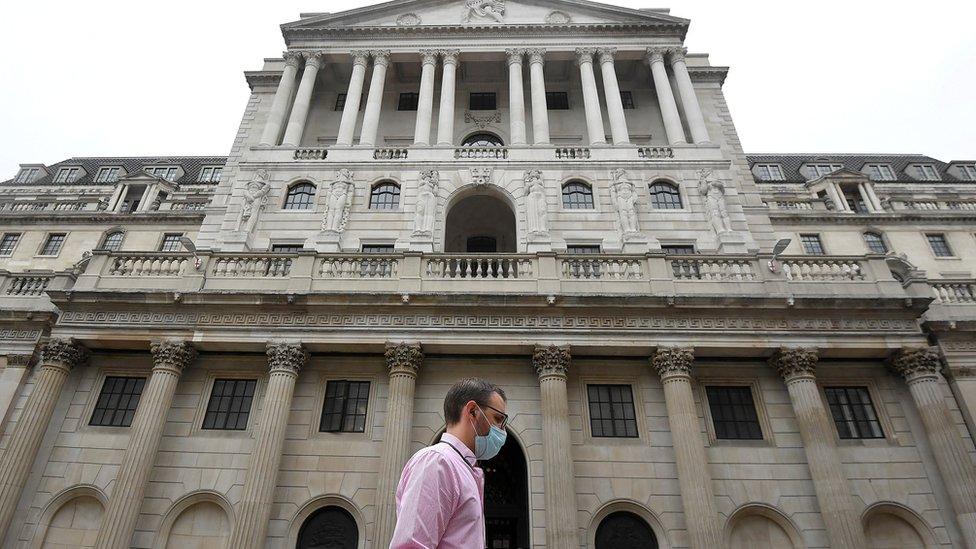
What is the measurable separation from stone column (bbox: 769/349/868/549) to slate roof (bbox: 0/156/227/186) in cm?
4812

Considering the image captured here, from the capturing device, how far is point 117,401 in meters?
17.0

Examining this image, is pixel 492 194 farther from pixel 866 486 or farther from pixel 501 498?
pixel 866 486

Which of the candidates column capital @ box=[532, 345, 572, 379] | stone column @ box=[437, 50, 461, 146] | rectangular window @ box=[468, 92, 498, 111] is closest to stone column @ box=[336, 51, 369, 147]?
stone column @ box=[437, 50, 461, 146]

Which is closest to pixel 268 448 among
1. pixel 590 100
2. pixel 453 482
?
pixel 453 482

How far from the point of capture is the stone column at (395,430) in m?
13.8

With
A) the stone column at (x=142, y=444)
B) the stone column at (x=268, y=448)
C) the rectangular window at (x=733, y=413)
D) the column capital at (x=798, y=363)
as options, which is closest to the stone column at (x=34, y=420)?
the stone column at (x=142, y=444)

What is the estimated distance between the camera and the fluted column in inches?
538

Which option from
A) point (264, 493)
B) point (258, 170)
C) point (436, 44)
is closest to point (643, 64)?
point (436, 44)

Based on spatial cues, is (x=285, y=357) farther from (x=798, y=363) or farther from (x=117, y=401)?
(x=798, y=363)

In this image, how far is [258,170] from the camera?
2348 centimetres

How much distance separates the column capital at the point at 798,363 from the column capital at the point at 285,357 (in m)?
15.4

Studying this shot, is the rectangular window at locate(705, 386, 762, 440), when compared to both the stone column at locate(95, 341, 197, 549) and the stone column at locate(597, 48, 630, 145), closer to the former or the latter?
the stone column at locate(597, 48, 630, 145)

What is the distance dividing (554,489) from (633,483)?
2.67m

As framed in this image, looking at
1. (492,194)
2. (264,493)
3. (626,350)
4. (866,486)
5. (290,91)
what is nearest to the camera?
(264,493)
